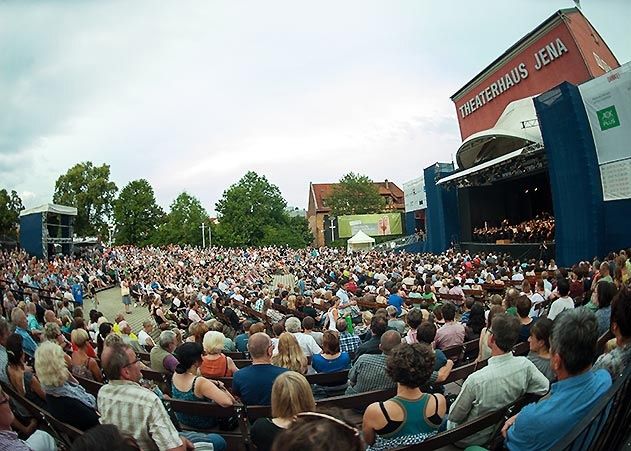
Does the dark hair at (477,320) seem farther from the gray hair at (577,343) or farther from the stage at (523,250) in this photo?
the stage at (523,250)

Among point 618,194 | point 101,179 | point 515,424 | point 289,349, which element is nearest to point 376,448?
point 515,424

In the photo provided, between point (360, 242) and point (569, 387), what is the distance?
37.5 meters

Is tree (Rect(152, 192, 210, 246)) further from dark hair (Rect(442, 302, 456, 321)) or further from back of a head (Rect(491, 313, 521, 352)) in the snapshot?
back of a head (Rect(491, 313, 521, 352))

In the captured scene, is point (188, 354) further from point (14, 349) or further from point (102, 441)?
point (102, 441)

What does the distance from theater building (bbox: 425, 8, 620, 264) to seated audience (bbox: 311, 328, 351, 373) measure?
1620 cm

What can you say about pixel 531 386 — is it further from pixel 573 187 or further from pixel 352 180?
pixel 352 180

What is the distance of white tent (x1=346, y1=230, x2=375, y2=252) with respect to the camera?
3934 cm

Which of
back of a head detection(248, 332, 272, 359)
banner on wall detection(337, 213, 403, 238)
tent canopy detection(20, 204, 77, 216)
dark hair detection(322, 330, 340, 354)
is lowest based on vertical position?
dark hair detection(322, 330, 340, 354)

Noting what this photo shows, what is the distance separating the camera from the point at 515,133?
65.7 feet

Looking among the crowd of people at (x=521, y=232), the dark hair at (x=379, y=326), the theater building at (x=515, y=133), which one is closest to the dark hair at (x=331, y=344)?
the dark hair at (x=379, y=326)

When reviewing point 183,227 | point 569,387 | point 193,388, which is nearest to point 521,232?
point 193,388

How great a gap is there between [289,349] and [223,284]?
15878mm

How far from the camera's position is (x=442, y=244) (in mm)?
29609

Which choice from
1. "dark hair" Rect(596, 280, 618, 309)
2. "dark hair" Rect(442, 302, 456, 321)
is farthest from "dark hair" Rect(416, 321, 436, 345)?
"dark hair" Rect(596, 280, 618, 309)
